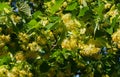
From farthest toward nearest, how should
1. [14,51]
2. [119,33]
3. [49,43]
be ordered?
1. [49,43]
2. [14,51]
3. [119,33]

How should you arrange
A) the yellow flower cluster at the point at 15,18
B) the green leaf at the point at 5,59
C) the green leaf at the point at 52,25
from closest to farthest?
the green leaf at the point at 52,25 < the yellow flower cluster at the point at 15,18 < the green leaf at the point at 5,59

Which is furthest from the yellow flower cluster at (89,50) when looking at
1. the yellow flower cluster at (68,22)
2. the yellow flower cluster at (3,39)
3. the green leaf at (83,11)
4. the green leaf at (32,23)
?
the yellow flower cluster at (3,39)

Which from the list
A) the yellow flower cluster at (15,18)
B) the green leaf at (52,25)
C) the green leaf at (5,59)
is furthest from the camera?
the green leaf at (5,59)

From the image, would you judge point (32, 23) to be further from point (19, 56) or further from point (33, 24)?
point (19, 56)

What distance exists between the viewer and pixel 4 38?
8.05 ft

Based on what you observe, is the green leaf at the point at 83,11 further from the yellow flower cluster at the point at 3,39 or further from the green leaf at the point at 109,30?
the yellow flower cluster at the point at 3,39

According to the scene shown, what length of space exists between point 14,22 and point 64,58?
19.8 inches

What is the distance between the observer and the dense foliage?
241 cm

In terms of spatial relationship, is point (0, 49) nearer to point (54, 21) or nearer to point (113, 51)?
point (54, 21)

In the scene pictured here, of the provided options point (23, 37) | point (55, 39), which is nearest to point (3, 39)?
point (23, 37)

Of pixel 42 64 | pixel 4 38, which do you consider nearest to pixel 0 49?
pixel 4 38

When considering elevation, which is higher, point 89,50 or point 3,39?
point 3,39

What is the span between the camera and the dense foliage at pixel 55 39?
2.41 m

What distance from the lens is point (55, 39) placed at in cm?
277
